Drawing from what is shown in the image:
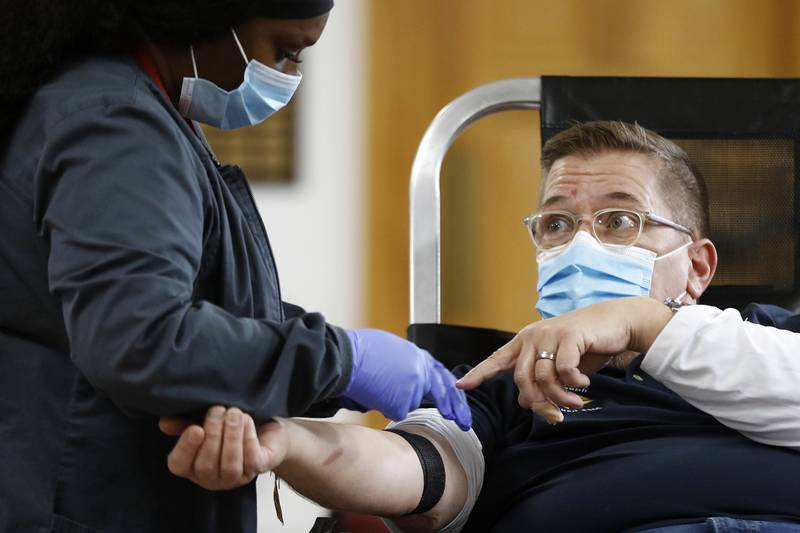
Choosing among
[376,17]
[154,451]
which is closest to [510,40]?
[376,17]

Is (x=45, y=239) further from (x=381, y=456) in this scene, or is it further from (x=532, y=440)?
(x=532, y=440)

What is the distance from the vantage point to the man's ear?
1739mm

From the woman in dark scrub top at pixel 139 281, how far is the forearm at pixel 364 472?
6 centimetres

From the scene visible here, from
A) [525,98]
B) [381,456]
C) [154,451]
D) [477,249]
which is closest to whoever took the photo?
[154,451]

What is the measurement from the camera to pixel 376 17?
10.8 feet

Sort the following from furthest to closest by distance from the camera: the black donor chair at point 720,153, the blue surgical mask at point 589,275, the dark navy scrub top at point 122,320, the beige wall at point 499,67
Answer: the beige wall at point 499,67, the black donor chair at point 720,153, the blue surgical mask at point 589,275, the dark navy scrub top at point 122,320

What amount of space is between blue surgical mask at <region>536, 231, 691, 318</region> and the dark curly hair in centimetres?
69

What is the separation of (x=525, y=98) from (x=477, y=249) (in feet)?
4.41

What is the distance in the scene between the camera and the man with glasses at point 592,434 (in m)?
1.29

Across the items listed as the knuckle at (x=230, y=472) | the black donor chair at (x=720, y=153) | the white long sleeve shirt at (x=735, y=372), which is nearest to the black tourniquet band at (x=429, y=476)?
the white long sleeve shirt at (x=735, y=372)

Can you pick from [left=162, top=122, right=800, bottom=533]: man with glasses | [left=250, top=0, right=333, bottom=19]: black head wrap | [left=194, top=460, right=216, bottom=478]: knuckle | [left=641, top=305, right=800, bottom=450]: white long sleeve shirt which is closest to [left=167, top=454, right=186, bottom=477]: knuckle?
[left=194, top=460, right=216, bottom=478]: knuckle

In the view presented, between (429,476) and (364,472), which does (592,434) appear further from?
(364,472)

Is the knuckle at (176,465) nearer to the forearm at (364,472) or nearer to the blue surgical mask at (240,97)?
the forearm at (364,472)

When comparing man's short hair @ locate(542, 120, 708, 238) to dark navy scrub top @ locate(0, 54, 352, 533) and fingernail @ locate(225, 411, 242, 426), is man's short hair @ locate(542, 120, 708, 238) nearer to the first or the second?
dark navy scrub top @ locate(0, 54, 352, 533)
